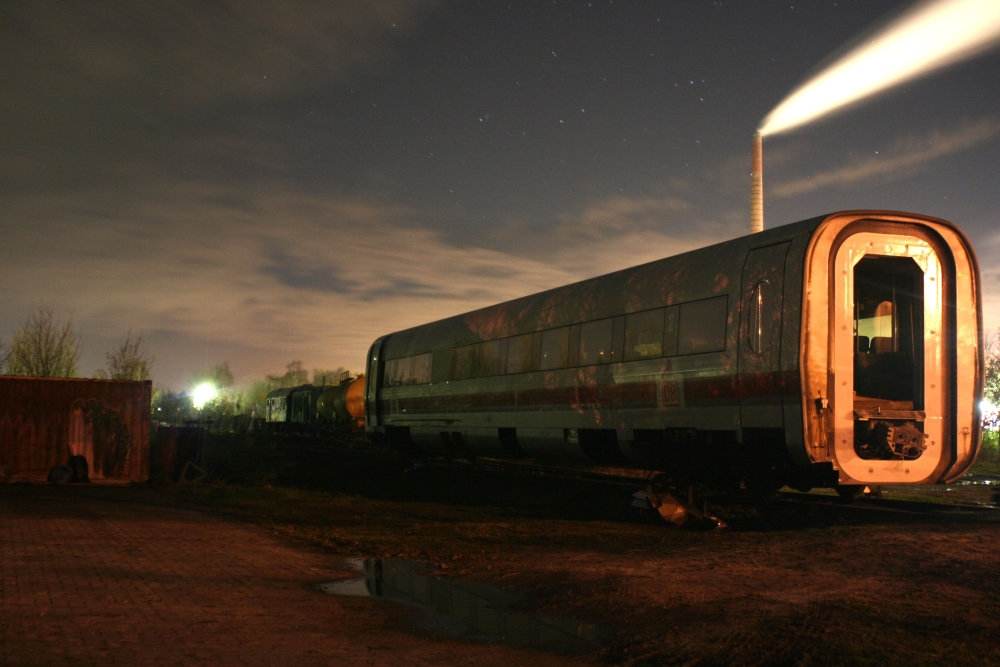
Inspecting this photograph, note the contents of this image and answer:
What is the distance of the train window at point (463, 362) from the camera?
58.6ft

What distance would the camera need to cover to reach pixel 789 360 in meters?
9.48

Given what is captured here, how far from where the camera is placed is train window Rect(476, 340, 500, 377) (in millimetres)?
16703

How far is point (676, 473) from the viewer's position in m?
11.8

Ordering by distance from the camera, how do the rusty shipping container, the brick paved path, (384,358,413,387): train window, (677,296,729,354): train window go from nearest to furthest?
1. the brick paved path
2. (677,296,729,354): train window
3. the rusty shipping container
4. (384,358,413,387): train window

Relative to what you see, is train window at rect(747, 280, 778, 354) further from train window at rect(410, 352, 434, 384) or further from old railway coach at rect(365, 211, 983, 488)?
train window at rect(410, 352, 434, 384)

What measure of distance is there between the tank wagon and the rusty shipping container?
18.1 m

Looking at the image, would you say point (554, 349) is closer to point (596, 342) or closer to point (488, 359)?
point (596, 342)

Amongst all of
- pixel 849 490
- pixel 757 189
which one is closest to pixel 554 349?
pixel 849 490

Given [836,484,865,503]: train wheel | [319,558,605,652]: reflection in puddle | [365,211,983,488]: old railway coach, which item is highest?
[365,211,983,488]: old railway coach

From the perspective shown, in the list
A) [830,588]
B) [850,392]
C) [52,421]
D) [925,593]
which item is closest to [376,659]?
[830,588]

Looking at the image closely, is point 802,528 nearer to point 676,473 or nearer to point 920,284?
point 676,473

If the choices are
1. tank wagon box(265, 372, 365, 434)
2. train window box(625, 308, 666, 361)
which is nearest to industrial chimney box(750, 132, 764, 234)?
tank wagon box(265, 372, 365, 434)

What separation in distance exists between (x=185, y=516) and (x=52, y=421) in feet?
23.6

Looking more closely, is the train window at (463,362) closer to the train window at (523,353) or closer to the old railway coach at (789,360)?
the train window at (523,353)
